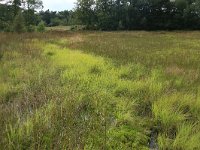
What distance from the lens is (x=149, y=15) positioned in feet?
193

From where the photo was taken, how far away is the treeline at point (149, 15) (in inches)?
2183

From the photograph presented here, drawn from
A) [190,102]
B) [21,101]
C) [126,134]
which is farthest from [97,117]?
[190,102]

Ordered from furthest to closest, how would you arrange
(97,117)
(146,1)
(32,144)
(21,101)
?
(146,1) → (21,101) → (97,117) → (32,144)

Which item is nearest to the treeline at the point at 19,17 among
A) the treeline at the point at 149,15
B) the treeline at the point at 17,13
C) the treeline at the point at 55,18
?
the treeline at the point at 17,13

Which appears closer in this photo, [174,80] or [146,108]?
[146,108]

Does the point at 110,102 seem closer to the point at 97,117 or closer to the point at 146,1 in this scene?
the point at 97,117

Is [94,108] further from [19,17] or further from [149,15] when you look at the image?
[149,15]

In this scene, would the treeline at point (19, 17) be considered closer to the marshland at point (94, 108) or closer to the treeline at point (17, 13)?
the treeline at point (17, 13)

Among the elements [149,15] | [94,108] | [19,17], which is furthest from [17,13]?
[94,108]

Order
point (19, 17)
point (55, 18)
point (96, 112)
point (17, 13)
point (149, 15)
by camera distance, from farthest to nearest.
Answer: point (55, 18), point (149, 15), point (17, 13), point (19, 17), point (96, 112)

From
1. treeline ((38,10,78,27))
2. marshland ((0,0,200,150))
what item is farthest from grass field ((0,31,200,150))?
treeline ((38,10,78,27))

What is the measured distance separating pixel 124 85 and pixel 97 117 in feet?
7.75

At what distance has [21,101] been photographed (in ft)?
17.1

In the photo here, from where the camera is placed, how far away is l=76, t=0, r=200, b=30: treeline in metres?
55.4
